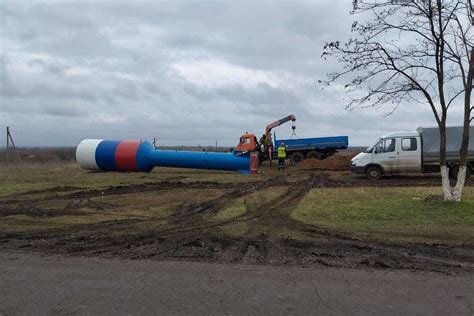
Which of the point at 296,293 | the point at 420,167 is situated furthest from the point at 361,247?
the point at 420,167

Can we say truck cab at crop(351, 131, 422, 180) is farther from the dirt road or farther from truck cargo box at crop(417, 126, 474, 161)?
the dirt road

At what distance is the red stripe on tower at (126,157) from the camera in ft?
89.7

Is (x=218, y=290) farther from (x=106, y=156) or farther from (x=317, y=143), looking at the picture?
(x=317, y=143)

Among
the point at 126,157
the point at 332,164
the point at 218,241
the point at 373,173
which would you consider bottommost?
the point at 218,241

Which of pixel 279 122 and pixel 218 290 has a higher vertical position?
pixel 279 122

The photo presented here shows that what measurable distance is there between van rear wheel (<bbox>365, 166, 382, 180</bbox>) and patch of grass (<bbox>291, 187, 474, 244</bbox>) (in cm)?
638

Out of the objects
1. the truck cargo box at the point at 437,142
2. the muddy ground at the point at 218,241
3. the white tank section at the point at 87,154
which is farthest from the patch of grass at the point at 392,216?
the white tank section at the point at 87,154

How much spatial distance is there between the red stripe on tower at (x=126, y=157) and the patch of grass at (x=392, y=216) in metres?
14.4

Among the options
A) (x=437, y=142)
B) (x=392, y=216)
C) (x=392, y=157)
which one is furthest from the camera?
(x=392, y=157)

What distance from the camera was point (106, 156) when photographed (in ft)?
90.8

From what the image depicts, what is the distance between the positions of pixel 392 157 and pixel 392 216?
1090cm

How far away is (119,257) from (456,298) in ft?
15.6

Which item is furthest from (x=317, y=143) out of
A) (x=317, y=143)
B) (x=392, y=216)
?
(x=392, y=216)

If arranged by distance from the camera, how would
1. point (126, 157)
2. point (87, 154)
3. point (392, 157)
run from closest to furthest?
point (392, 157), point (126, 157), point (87, 154)
